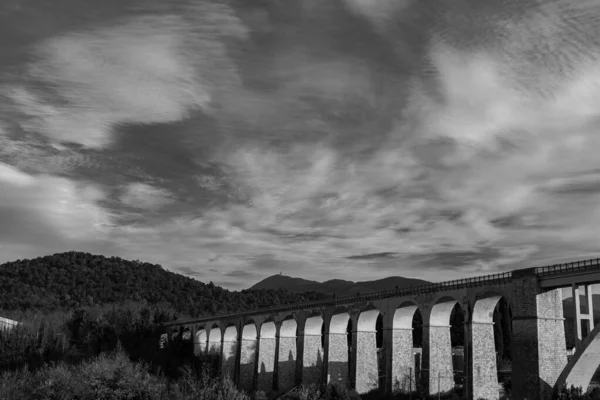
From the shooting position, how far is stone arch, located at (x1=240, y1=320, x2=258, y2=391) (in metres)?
68.4

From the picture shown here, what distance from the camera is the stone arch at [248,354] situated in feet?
225

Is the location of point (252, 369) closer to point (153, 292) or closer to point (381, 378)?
point (381, 378)

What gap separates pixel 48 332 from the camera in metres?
84.7

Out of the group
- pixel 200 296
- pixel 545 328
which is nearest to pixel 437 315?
pixel 545 328

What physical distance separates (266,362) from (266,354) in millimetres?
895

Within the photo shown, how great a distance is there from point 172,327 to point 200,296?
49.5 meters

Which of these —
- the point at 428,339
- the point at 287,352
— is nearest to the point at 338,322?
the point at 287,352

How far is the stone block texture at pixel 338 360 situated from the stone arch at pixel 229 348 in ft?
79.2

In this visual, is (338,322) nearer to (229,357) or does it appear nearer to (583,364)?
(583,364)

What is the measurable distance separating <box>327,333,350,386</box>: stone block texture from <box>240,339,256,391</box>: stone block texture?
58.5ft

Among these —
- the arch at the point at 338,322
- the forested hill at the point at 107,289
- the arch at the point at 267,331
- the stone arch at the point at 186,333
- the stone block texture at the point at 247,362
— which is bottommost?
the stone block texture at the point at 247,362

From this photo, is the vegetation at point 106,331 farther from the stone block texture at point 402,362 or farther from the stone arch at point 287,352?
the stone arch at point 287,352

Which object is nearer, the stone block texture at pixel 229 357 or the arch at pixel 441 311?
the arch at pixel 441 311

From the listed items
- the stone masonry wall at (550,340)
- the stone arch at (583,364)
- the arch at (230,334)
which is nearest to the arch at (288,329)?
the arch at (230,334)
